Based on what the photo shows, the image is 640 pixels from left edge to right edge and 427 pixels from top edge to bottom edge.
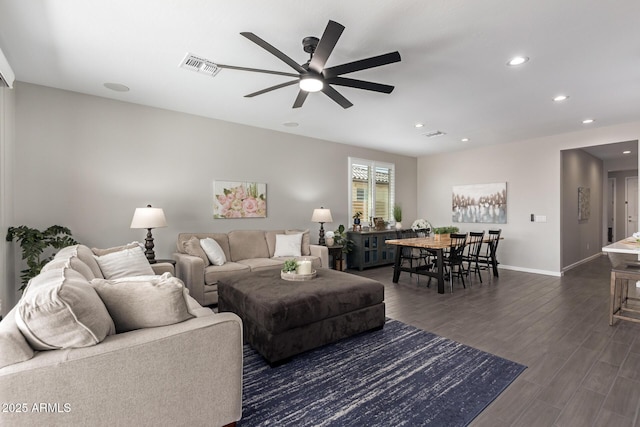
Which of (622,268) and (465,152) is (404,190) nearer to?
(465,152)

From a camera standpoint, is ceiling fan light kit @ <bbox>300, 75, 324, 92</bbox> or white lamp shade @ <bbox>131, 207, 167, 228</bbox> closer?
ceiling fan light kit @ <bbox>300, 75, 324, 92</bbox>

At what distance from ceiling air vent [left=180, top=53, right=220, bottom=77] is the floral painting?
Answer: 2100mm

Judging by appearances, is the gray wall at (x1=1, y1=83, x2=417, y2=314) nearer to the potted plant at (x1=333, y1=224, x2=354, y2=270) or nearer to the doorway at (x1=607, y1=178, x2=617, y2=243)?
the potted plant at (x1=333, y1=224, x2=354, y2=270)

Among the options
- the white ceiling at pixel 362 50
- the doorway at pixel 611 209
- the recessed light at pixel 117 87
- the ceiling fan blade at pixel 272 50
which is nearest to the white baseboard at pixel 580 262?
the doorway at pixel 611 209

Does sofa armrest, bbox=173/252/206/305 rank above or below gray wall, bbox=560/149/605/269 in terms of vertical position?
below

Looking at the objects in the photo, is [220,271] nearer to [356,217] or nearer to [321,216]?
[321,216]

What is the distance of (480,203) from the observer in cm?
696

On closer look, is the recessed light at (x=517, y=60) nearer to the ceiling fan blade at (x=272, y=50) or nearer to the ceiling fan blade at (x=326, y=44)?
the ceiling fan blade at (x=326, y=44)

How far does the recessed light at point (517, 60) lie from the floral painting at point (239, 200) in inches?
155

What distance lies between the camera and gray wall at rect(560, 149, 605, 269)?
6.09 metres

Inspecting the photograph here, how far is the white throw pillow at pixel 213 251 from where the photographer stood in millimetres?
4234

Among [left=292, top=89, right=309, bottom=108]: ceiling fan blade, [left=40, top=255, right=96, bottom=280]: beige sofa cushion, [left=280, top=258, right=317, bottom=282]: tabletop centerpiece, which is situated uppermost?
[left=292, top=89, right=309, bottom=108]: ceiling fan blade

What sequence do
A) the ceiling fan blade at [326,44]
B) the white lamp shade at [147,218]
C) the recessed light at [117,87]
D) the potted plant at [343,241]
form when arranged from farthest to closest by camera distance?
the potted plant at [343,241] → the white lamp shade at [147,218] → the recessed light at [117,87] → the ceiling fan blade at [326,44]

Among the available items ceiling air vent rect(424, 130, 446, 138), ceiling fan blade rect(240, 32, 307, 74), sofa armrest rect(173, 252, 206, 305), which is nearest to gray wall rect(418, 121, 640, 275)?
ceiling air vent rect(424, 130, 446, 138)
